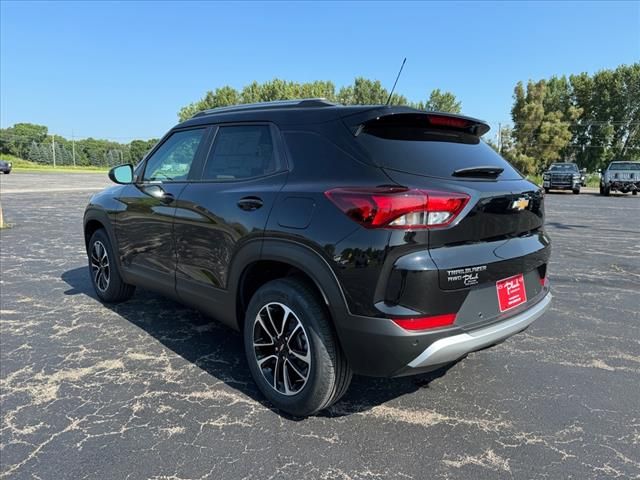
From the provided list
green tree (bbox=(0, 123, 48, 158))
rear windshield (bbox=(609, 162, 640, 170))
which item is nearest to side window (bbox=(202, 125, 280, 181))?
rear windshield (bbox=(609, 162, 640, 170))

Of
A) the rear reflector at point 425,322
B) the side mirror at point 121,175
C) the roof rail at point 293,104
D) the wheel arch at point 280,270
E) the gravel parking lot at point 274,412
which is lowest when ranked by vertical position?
the gravel parking lot at point 274,412

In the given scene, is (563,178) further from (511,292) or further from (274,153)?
(274,153)

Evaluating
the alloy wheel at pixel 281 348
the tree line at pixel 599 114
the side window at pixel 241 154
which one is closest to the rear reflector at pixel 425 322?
the alloy wheel at pixel 281 348

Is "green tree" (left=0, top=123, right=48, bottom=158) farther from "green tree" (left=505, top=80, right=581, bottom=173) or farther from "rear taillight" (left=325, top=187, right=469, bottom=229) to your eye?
"rear taillight" (left=325, top=187, right=469, bottom=229)

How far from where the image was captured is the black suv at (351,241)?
83.4 inches

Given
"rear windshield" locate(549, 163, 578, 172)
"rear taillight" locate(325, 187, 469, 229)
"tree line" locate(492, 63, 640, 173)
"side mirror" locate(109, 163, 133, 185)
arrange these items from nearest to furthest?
"rear taillight" locate(325, 187, 469, 229)
"side mirror" locate(109, 163, 133, 185)
"rear windshield" locate(549, 163, 578, 172)
"tree line" locate(492, 63, 640, 173)

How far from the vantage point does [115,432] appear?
8.09ft

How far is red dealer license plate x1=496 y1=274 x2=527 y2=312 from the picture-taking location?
2.44 meters

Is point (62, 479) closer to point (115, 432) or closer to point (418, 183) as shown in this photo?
point (115, 432)

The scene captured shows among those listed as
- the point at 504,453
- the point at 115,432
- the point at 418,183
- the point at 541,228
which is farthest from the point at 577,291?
the point at 115,432

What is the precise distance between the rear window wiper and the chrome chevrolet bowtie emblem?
0.65 ft

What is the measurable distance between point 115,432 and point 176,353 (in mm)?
1031

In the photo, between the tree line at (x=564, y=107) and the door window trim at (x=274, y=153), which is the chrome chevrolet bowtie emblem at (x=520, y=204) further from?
the tree line at (x=564, y=107)

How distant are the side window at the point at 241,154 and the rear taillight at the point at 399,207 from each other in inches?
27.8
